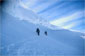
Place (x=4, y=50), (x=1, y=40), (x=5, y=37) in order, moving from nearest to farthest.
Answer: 1. (x=4, y=50)
2. (x=1, y=40)
3. (x=5, y=37)

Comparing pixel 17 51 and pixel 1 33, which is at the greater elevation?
pixel 1 33

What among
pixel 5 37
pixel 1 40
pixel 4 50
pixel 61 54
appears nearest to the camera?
pixel 4 50

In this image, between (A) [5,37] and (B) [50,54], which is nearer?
(B) [50,54]

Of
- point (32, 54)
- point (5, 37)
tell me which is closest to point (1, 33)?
point (5, 37)

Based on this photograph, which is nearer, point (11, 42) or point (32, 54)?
point (32, 54)

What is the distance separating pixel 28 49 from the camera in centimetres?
649

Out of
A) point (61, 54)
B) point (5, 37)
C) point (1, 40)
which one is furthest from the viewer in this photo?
point (5, 37)

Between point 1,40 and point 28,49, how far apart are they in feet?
6.44

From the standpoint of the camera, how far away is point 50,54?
248 inches

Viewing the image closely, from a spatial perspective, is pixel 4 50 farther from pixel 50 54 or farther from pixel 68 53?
pixel 68 53

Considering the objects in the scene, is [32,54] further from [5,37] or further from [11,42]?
[5,37]

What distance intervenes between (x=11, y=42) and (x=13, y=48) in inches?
32.6

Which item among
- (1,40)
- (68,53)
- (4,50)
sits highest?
(1,40)

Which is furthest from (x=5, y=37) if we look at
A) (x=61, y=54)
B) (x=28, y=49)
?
(x=61, y=54)
